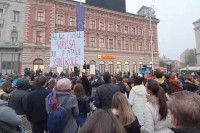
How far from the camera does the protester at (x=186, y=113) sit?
193 cm

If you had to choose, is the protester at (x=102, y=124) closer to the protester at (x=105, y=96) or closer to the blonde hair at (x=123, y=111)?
the blonde hair at (x=123, y=111)

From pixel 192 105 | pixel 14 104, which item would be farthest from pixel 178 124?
pixel 14 104

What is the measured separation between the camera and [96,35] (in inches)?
1517

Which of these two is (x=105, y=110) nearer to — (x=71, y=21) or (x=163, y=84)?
(x=163, y=84)

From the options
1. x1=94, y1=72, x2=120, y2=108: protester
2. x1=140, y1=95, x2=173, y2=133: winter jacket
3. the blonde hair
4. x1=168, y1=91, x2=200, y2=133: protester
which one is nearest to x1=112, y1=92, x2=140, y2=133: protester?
the blonde hair

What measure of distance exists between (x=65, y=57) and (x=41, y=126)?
5.04 meters

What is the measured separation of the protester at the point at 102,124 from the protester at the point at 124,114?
1.54 meters

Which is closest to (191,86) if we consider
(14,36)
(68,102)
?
(68,102)

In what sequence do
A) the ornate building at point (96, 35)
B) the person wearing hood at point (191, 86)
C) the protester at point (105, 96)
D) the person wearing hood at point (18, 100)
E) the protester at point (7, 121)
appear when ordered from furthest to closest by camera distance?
the ornate building at point (96, 35)
the person wearing hood at point (191, 86)
the person wearing hood at point (18, 100)
the protester at point (105, 96)
the protester at point (7, 121)

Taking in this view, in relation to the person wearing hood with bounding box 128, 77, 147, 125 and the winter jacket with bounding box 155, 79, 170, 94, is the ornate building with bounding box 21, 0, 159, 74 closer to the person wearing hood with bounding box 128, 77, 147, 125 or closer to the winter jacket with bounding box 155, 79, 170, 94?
the winter jacket with bounding box 155, 79, 170, 94

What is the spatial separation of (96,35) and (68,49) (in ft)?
95.1

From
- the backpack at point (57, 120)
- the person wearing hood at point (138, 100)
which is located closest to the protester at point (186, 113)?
the backpack at point (57, 120)

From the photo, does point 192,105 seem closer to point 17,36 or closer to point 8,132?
point 8,132

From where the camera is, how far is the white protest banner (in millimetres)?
9688
